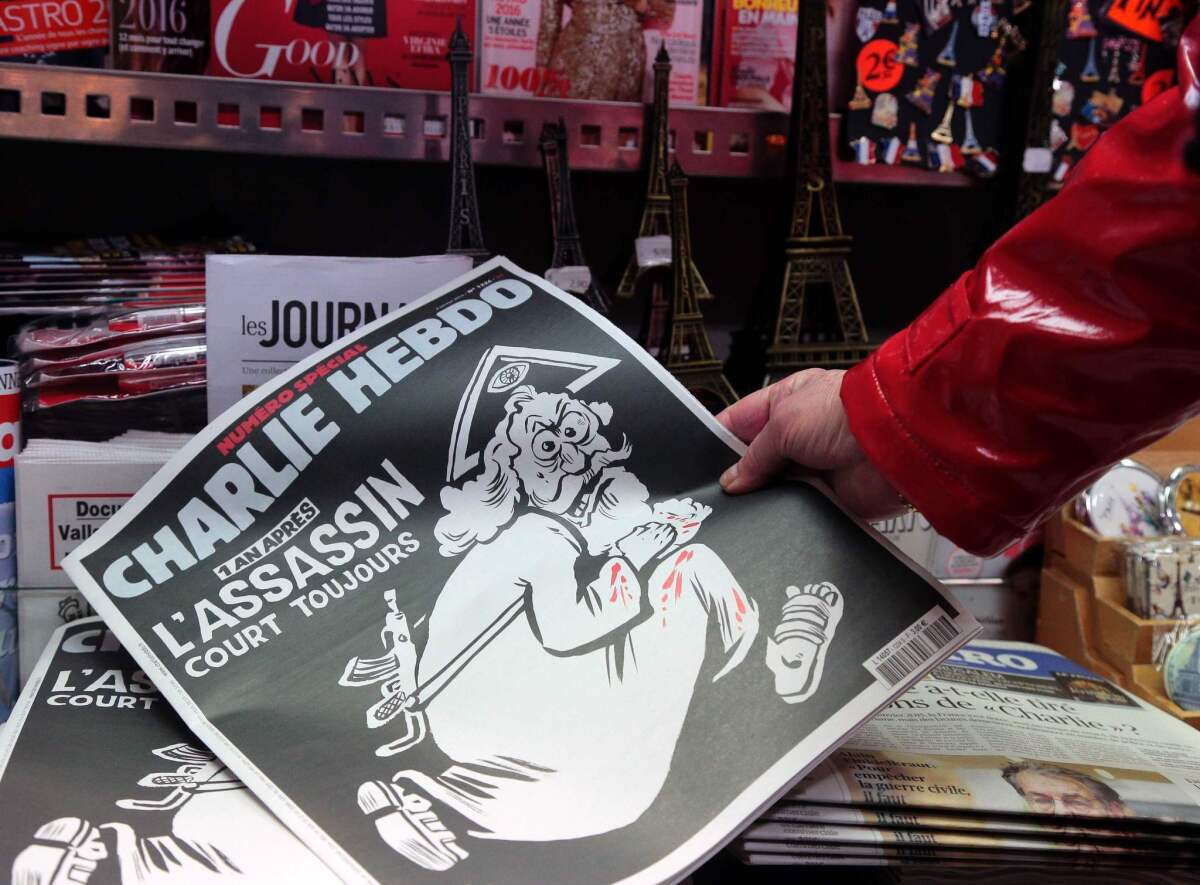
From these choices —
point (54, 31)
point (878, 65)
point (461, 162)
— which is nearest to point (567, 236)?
point (461, 162)

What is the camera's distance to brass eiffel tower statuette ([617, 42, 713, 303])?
2.97 ft

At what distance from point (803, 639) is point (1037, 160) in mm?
695

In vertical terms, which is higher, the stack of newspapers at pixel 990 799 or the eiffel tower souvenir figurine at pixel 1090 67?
the eiffel tower souvenir figurine at pixel 1090 67

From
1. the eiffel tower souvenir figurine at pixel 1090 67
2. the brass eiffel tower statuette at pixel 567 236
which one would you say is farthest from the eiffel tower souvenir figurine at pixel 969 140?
the brass eiffel tower statuette at pixel 567 236

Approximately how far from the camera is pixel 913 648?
58 centimetres

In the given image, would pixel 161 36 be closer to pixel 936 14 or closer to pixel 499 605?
pixel 499 605

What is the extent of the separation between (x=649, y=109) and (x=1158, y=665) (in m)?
0.72

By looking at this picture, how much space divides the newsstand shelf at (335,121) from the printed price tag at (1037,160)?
0.72 feet

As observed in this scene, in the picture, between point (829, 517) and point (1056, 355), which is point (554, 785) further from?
point (1056, 355)

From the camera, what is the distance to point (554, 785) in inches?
21.5

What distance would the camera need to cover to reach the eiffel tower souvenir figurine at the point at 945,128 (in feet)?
3.26

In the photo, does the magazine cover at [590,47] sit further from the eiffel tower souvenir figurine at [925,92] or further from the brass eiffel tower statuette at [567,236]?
the eiffel tower souvenir figurine at [925,92]

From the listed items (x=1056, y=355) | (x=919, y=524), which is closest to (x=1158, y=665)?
(x=919, y=524)

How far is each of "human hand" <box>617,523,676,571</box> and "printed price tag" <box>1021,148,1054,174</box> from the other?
2.14 feet
